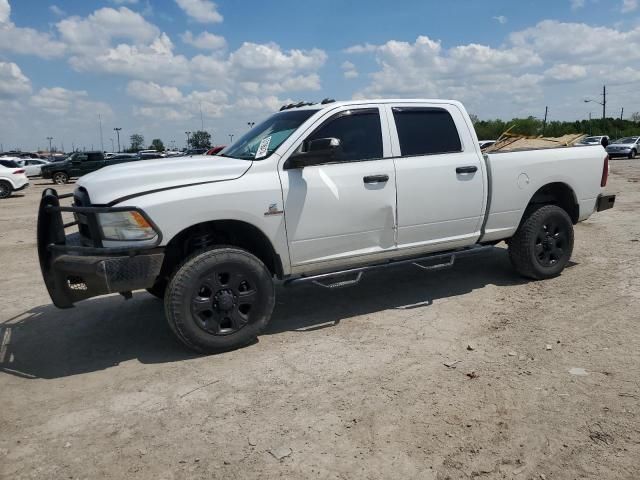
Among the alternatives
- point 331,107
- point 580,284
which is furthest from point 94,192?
point 580,284

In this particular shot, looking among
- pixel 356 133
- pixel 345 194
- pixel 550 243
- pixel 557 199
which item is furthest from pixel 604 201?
pixel 345 194

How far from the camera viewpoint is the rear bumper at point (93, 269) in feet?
12.4

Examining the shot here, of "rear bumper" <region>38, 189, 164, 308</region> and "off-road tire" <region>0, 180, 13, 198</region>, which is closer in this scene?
"rear bumper" <region>38, 189, 164, 308</region>

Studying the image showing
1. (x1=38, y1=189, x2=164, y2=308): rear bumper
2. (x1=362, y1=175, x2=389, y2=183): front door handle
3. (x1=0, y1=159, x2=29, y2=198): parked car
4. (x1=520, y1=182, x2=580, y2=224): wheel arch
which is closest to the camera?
(x1=38, y1=189, x2=164, y2=308): rear bumper

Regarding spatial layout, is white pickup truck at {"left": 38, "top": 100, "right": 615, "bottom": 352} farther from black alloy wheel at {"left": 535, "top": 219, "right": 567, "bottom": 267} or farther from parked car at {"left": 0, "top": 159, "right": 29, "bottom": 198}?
parked car at {"left": 0, "top": 159, "right": 29, "bottom": 198}

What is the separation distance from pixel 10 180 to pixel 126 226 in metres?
19.6

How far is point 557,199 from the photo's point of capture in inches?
242

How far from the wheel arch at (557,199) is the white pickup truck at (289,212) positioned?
15cm

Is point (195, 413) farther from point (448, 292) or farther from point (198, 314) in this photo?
point (448, 292)

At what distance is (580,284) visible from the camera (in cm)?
573

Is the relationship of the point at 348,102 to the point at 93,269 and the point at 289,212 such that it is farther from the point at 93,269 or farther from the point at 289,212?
the point at 93,269

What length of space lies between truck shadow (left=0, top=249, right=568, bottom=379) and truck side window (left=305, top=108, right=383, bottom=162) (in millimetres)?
1555

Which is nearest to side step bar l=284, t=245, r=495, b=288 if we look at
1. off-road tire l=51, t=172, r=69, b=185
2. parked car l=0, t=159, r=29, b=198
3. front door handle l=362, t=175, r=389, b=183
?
front door handle l=362, t=175, r=389, b=183

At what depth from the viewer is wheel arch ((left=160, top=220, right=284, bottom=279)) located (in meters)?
A: 4.31
